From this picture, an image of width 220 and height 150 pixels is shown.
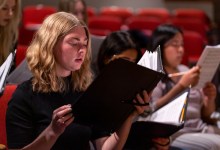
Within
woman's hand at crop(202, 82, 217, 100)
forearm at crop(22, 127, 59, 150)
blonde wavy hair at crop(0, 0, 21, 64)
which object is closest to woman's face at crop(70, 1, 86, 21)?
blonde wavy hair at crop(0, 0, 21, 64)

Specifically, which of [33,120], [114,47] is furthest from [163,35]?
[33,120]

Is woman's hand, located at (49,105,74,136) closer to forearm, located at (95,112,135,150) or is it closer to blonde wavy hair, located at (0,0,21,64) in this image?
forearm, located at (95,112,135,150)

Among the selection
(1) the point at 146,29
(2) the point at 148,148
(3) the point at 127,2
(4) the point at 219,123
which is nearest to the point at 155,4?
(3) the point at 127,2

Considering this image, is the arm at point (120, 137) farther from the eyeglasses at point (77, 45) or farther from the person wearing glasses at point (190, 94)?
the person wearing glasses at point (190, 94)

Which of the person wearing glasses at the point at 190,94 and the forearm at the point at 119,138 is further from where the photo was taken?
the person wearing glasses at the point at 190,94

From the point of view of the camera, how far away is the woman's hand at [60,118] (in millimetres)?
1591

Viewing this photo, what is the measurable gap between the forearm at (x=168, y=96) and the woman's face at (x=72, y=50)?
2.73 feet

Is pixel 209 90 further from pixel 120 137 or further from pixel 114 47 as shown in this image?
pixel 120 137

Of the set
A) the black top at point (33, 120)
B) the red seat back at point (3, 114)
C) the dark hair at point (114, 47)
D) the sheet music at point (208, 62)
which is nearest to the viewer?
the black top at point (33, 120)

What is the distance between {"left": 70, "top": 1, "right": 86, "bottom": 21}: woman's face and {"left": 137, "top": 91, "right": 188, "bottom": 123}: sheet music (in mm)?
1447

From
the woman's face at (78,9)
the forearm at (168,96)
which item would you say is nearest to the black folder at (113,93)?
the forearm at (168,96)

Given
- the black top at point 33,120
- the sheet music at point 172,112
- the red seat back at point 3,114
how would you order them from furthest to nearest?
the sheet music at point 172,112
the red seat back at point 3,114
the black top at point 33,120

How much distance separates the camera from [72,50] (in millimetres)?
1801

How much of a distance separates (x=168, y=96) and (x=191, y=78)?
16 cm
